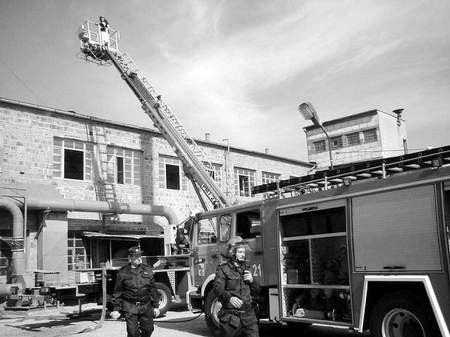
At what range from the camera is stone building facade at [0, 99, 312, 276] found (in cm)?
1859

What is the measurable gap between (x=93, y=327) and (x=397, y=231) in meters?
8.06

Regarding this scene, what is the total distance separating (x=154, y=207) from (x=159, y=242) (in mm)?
1613

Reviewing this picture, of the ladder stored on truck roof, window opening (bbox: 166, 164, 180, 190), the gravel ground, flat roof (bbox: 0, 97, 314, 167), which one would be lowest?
the gravel ground

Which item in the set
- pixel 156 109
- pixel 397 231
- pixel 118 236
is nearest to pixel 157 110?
pixel 156 109

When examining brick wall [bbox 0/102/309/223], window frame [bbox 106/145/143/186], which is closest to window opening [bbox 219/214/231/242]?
brick wall [bbox 0/102/309/223]

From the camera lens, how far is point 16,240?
17.1 m

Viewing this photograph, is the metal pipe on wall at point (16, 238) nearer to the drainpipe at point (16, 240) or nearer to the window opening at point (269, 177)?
the drainpipe at point (16, 240)

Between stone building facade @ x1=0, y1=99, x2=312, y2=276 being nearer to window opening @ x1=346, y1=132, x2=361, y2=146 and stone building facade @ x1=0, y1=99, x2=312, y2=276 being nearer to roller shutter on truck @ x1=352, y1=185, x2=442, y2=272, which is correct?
roller shutter on truck @ x1=352, y1=185, x2=442, y2=272

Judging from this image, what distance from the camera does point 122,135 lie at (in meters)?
22.4

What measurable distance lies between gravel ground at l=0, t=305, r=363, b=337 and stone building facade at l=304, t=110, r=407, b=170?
3272 cm

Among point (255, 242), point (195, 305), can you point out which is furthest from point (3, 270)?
point (255, 242)

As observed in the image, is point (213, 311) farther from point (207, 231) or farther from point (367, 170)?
point (367, 170)

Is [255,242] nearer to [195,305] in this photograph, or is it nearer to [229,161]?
[195,305]

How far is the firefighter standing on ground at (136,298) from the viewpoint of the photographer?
20.8ft
